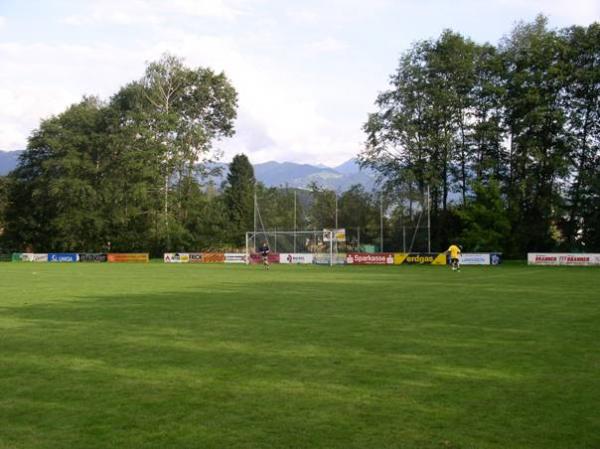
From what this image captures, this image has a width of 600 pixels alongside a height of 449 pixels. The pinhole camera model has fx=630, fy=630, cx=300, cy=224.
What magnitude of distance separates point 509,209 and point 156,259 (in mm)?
35697

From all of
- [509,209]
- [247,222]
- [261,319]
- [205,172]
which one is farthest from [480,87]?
[261,319]

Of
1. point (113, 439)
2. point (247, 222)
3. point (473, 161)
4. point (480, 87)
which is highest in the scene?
point (480, 87)

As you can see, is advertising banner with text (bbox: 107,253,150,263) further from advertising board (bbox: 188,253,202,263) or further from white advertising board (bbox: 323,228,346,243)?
white advertising board (bbox: 323,228,346,243)

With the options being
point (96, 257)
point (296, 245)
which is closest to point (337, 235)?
point (296, 245)

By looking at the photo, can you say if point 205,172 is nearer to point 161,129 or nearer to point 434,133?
point 161,129

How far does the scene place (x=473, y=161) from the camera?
197 ft

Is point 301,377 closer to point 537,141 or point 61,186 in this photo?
point 537,141

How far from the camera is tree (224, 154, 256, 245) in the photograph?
241ft

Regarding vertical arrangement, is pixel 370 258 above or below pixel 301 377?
above

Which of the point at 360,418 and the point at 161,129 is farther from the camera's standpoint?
the point at 161,129

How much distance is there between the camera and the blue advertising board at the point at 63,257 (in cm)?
6650

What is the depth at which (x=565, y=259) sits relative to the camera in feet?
149

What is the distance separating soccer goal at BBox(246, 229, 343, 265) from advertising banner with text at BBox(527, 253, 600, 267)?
15.3 m

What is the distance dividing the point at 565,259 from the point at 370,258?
48.1 ft
